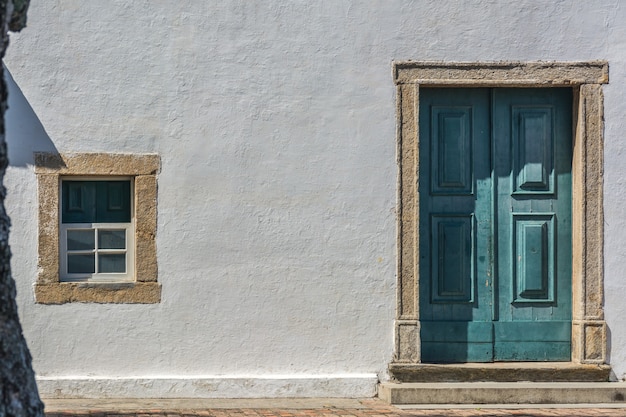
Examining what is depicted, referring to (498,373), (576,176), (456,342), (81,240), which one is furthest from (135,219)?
(576,176)

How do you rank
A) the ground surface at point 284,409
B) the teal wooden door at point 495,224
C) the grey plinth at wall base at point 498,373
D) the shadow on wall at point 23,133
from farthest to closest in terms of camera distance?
the teal wooden door at point 495,224
the grey plinth at wall base at point 498,373
the shadow on wall at point 23,133
the ground surface at point 284,409

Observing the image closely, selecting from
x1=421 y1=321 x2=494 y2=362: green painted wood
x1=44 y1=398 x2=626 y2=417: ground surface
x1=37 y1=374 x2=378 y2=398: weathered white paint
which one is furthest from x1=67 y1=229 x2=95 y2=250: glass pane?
x1=421 y1=321 x2=494 y2=362: green painted wood

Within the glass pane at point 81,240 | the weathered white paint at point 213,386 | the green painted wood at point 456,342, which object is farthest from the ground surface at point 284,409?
the glass pane at point 81,240

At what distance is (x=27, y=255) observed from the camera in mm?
8484

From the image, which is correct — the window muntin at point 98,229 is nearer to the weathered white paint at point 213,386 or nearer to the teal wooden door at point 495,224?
the weathered white paint at point 213,386

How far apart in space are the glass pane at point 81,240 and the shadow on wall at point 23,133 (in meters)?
0.67

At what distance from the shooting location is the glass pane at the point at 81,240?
8682mm

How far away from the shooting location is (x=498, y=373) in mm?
8750

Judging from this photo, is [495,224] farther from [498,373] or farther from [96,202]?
[96,202]

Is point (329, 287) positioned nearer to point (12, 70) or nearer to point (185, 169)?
point (185, 169)

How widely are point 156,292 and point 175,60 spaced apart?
1.83 m

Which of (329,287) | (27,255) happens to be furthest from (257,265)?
(27,255)

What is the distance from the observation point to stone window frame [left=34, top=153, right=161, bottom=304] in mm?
8461

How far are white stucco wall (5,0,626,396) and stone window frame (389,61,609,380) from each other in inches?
3.4
